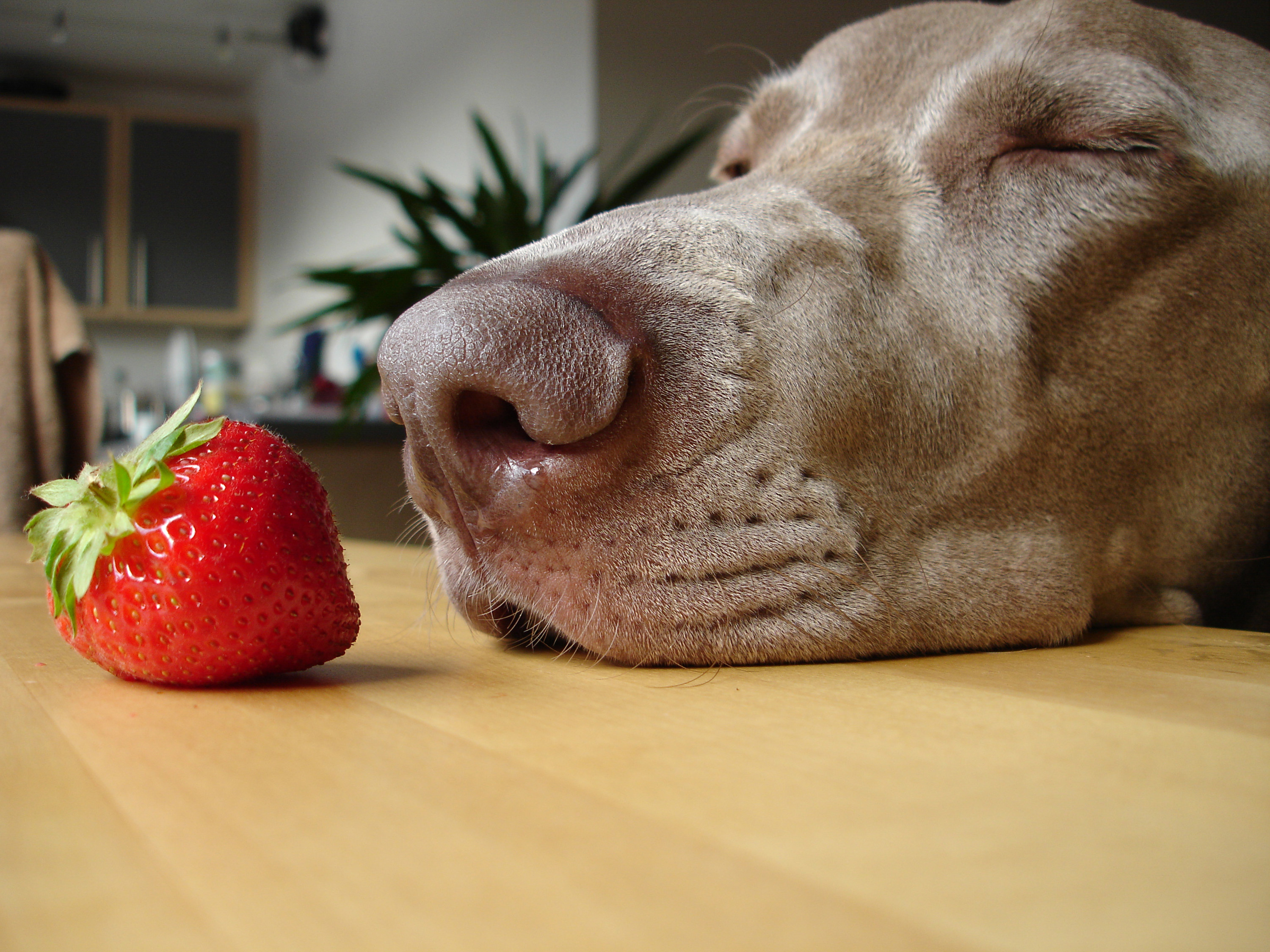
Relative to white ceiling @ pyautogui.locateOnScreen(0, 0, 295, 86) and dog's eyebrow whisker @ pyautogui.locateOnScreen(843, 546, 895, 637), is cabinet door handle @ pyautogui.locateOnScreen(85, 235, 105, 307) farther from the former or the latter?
dog's eyebrow whisker @ pyautogui.locateOnScreen(843, 546, 895, 637)

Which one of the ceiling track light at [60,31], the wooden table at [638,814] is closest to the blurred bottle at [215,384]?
the ceiling track light at [60,31]

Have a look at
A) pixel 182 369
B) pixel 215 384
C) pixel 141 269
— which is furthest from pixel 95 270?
pixel 215 384

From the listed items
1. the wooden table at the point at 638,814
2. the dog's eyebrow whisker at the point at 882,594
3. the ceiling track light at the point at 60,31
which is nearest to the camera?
the wooden table at the point at 638,814

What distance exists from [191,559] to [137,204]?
342 inches

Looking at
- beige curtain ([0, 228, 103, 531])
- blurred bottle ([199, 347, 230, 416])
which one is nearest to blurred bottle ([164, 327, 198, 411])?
blurred bottle ([199, 347, 230, 416])

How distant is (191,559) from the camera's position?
2.42ft

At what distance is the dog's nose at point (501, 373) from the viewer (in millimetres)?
832

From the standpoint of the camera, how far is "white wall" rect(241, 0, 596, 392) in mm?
4441

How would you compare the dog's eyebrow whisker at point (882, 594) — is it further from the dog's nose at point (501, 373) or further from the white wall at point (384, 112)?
the white wall at point (384, 112)

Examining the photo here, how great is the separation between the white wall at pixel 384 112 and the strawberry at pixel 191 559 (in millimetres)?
2986

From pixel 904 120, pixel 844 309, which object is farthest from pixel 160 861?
pixel 904 120

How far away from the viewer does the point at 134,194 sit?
8367 millimetres

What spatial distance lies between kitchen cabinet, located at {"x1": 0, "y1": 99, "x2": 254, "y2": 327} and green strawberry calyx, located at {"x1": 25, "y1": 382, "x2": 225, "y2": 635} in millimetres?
8442

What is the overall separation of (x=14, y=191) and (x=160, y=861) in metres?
9.07
